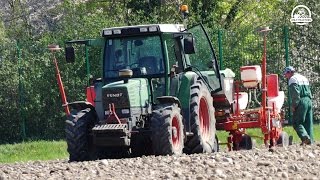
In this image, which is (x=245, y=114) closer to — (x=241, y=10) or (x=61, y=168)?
(x=61, y=168)

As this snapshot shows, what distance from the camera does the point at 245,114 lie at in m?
17.8

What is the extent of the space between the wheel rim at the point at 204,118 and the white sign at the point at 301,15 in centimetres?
1047

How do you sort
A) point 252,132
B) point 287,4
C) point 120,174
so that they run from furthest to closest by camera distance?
point 287,4
point 252,132
point 120,174

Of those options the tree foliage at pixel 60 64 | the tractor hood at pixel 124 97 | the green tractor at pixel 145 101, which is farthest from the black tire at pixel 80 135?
the tree foliage at pixel 60 64

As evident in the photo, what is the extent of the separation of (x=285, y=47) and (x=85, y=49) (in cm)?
533

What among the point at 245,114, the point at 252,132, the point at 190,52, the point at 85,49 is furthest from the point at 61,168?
the point at 85,49

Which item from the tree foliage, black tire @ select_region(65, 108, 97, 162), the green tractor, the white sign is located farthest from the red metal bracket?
the white sign

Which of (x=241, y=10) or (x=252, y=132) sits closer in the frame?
(x=252, y=132)

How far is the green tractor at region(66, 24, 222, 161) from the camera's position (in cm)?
1488

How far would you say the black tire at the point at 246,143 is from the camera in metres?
17.8

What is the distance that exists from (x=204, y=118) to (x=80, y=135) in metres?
2.60

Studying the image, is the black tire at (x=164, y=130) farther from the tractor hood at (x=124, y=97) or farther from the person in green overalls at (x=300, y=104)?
the person in green overalls at (x=300, y=104)

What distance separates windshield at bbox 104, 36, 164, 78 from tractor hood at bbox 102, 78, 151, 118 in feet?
1.92

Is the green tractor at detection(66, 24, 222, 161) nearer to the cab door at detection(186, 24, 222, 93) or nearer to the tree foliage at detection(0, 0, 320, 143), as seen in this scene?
the cab door at detection(186, 24, 222, 93)
